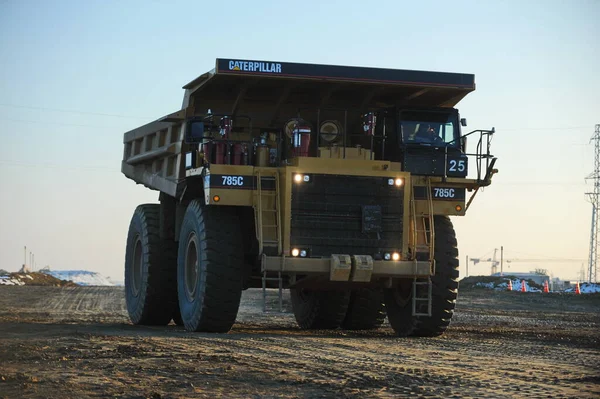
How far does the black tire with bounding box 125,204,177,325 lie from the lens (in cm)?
1781

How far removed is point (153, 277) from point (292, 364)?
27.0ft

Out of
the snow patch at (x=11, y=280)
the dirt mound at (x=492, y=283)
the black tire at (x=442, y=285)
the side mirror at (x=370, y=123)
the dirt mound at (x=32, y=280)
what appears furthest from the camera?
the dirt mound at (x=32, y=280)

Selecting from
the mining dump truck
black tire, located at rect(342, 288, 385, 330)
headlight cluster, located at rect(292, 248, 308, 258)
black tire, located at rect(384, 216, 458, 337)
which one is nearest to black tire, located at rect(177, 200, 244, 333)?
the mining dump truck

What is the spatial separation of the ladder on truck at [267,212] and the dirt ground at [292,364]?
1.17 m

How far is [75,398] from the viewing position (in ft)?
24.8

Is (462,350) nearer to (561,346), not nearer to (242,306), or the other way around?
(561,346)

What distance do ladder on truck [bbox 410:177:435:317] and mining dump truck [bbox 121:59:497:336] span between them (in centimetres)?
2

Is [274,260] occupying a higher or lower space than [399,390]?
higher

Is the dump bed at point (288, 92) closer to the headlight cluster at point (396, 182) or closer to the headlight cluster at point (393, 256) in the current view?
the headlight cluster at point (396, 182)

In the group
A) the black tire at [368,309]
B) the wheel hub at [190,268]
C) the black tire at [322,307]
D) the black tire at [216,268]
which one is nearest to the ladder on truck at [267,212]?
the black tire at [216,268]

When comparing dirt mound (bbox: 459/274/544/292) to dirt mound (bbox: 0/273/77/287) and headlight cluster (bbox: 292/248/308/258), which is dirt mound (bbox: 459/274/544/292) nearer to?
dirt mound (bbox: 0/273/77/287)

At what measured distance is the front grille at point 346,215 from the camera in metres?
14.2

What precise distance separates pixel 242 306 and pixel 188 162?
10587 millimetres

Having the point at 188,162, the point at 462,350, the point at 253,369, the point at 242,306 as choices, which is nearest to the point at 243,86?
the point at 188,162
